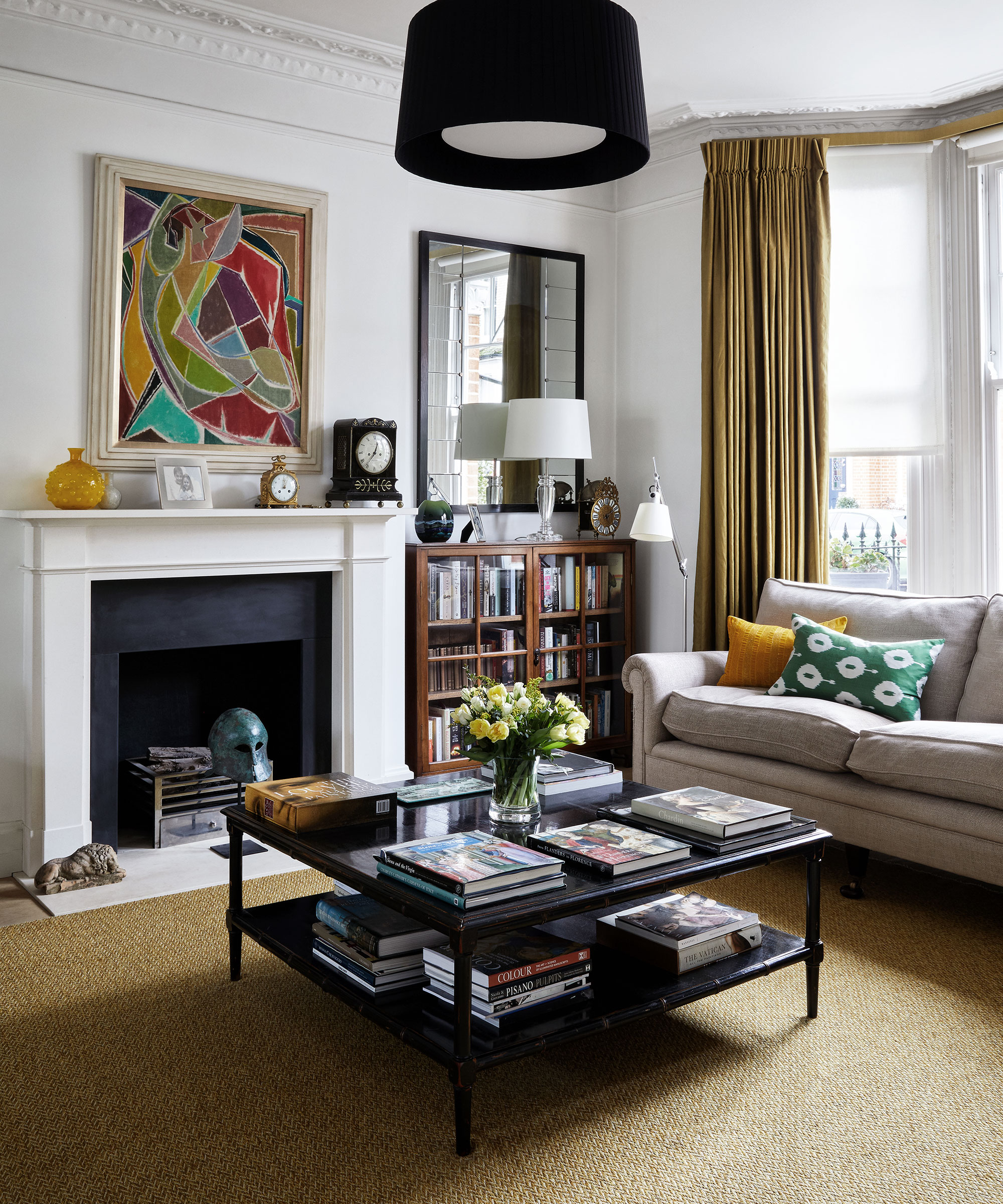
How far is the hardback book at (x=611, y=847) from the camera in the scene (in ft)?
7.05

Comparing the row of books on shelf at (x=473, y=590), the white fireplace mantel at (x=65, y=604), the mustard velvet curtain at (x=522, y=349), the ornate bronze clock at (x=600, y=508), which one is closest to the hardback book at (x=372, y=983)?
the white fireplace mantel at (x=65, y=604)

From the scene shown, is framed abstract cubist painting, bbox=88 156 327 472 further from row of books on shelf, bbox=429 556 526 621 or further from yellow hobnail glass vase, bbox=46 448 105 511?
row of books on shelf, bbox=429 556 526 621

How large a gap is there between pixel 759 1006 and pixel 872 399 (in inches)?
116

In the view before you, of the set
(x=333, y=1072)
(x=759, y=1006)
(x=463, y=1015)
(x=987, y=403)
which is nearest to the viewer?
(x=463, y=1015)

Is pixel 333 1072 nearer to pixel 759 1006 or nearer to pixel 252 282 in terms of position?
pixel 759 1006

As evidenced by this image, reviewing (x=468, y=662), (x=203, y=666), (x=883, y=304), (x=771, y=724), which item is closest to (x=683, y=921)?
(x=771, y=724)

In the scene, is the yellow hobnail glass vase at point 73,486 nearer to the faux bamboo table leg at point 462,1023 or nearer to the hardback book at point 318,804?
the hardback book at point 318,804

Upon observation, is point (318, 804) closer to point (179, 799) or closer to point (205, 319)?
point (179, 799)

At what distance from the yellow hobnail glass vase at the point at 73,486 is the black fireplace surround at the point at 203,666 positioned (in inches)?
12.0

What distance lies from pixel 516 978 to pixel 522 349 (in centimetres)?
349

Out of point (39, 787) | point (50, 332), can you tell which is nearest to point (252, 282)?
point (50, 332)

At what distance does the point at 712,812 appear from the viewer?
2.42 m

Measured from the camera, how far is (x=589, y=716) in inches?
195

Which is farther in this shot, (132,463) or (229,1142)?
(132,463)
